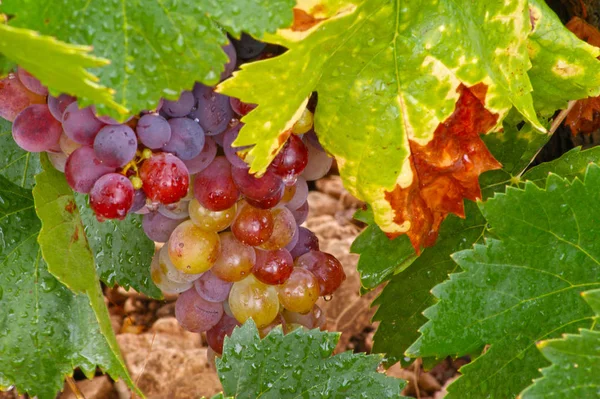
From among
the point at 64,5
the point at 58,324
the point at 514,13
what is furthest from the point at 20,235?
the point at 514,13

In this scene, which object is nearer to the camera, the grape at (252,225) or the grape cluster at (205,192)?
the grape cluster at (205,192)

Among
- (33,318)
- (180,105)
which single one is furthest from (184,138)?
(33,318)

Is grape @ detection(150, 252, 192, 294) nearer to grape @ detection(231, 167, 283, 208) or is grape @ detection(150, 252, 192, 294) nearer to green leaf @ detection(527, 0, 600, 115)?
grape @ detection(231, 167, 283, 208)

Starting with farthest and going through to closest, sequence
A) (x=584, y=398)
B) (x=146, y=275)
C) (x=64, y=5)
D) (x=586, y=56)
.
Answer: (x=146, y=275)
(x=586, y=56)
(x=584, y=398)
(x=64, y=5)

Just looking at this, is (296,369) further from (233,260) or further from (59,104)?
(59,104)

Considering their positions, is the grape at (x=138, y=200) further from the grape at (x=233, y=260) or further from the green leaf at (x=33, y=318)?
the green leaf at (x=33, y=318)

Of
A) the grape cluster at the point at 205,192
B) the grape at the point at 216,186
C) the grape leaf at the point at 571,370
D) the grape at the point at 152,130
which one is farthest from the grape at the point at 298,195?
the grape leaf at the point at 571,370

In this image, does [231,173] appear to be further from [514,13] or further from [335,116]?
[514,13]
